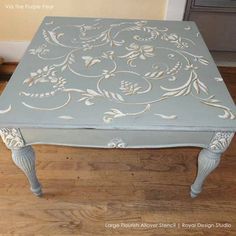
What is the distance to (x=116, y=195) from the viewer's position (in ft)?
4.20

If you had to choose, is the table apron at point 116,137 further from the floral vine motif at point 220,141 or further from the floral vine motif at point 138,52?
the floral vine motif at point 138,52

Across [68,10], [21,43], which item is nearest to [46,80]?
Result: [68,10]

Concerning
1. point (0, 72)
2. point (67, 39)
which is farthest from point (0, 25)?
point (67, 39)

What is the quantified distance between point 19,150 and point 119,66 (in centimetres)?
52

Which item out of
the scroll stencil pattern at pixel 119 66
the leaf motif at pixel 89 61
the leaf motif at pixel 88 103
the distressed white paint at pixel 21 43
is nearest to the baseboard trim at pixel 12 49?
the distressed white paint at pixel 21 43

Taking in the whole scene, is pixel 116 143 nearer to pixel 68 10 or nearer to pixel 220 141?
pixel 220 141

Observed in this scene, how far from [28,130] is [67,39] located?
0.55 metres

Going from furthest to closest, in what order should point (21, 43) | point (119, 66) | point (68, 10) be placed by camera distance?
point (21, 43) < point (68, 10) < point (119, 66)

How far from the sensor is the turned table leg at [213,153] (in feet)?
2.99

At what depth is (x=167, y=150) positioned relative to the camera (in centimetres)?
151

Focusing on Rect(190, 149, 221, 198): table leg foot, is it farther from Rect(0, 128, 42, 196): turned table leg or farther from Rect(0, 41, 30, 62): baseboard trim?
Rect(0, 41, 30, 62): baseboard trim

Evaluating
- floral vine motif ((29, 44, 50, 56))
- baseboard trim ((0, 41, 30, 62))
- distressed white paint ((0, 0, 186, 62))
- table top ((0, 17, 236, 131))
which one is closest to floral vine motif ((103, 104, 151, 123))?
table top ((0, 17, 236, 131))

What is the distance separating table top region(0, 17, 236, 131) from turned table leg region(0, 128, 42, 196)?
6 centimetres

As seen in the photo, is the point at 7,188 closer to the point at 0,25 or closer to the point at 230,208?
the point at 230,208
